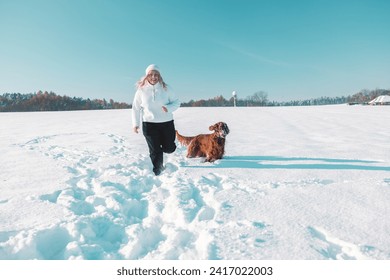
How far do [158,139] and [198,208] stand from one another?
79.1 inches

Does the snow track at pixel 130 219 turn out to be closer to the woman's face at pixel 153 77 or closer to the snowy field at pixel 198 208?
the snowy field at pixel 198 208

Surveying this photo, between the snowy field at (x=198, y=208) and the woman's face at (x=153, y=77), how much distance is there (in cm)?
154

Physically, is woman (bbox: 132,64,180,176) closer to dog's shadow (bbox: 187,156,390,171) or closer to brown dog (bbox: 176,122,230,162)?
dog's shadow (bbox: 187,156,390,171)

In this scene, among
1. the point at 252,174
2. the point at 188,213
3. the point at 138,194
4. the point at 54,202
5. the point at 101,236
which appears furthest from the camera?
the point at 252,174

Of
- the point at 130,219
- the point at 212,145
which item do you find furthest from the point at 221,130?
the point at 130,219

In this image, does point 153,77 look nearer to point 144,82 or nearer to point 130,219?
point 144,82

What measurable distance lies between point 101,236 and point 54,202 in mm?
1133

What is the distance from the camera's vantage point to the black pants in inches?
179

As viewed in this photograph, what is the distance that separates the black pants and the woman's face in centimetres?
73

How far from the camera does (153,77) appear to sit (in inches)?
177
